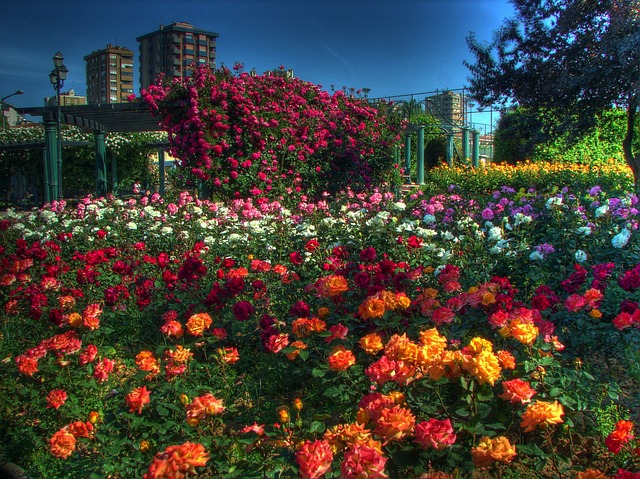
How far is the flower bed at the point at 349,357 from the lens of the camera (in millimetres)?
1838

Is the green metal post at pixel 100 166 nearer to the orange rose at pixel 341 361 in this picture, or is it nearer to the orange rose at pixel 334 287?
the orange rose at pixel 334 287

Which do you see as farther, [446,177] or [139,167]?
[139,167]

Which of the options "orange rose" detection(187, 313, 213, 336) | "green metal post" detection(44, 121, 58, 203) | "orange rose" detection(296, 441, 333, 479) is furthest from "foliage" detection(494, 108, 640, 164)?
"orange rose" detection(296, 441, 333, 479)

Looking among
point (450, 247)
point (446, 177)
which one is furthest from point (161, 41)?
point (450, 247)

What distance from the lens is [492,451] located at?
5.48ft

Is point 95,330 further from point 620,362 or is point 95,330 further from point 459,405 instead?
point 620,362

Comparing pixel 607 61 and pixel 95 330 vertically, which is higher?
pixel 607 61

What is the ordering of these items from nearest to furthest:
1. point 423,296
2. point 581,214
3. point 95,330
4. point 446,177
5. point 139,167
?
point 423,296 → point 95,330 → point 581,214 → point 446,177 → point 139,167

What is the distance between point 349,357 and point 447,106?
19.5 metres

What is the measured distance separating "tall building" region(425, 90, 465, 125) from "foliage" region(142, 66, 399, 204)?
925 cm

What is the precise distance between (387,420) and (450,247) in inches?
87.3

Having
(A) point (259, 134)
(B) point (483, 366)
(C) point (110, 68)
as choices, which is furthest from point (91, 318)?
(C) point (110, 68)

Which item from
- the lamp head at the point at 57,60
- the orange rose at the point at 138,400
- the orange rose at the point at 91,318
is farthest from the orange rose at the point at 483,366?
the lamp head at the point at 57,60

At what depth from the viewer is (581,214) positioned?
3.75 m
